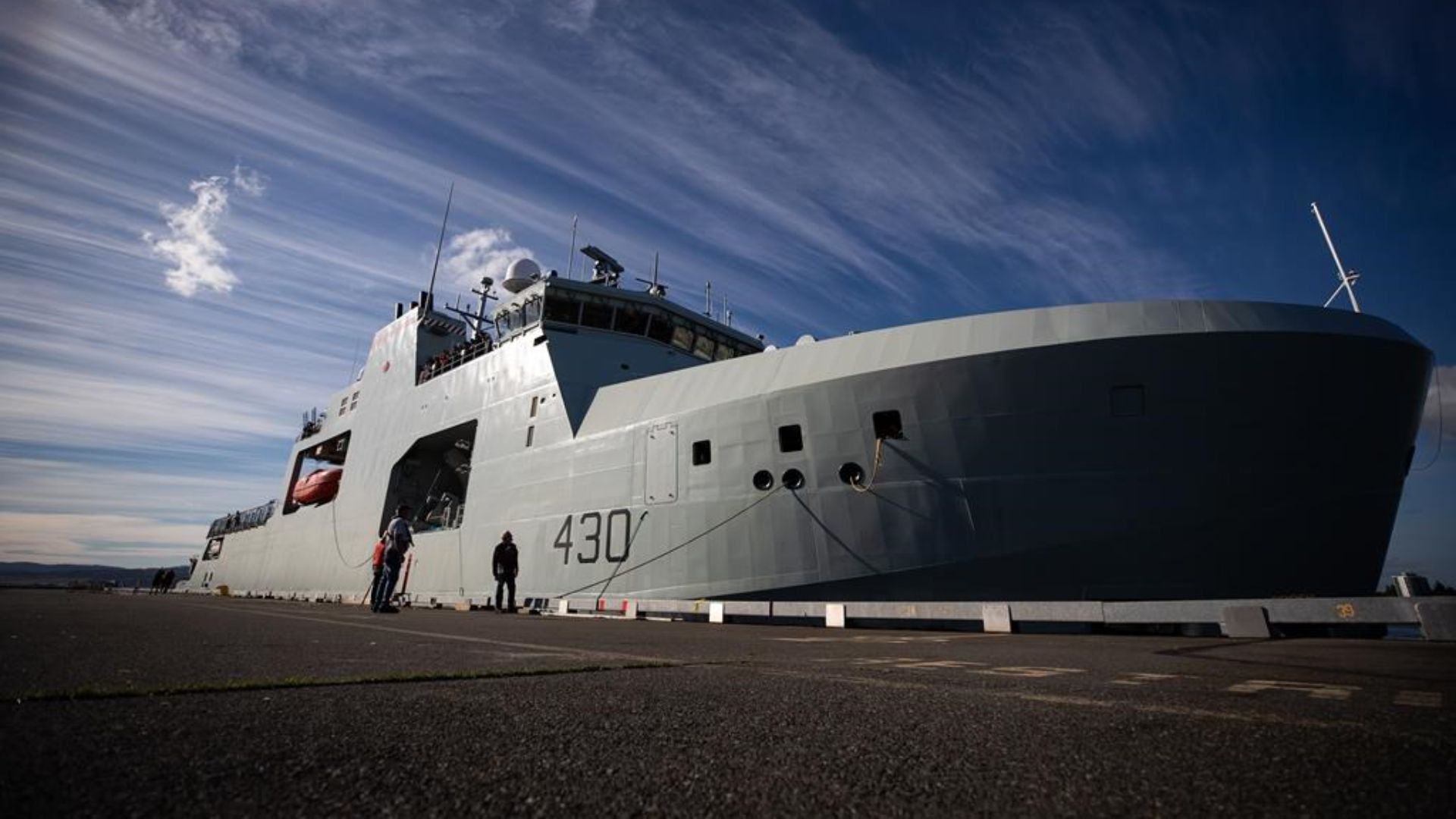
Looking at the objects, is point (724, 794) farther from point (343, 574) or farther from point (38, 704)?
point (343, 574)

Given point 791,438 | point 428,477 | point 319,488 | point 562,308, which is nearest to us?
point 791,438

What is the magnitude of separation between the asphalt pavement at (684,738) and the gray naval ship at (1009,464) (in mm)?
5814

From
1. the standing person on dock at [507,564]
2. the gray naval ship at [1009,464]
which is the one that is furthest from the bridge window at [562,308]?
the standing person on dock at [507,564]

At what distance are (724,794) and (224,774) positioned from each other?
996mm

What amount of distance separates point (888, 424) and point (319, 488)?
24.8 metres

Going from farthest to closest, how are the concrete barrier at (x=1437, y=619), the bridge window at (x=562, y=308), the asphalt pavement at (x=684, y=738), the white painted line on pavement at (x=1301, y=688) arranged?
the bridge window at (x=562, y=308) → the concrete barrier at (x=1437, y=619) → the white painted line on pavement at (x=1301, y=688) → the asphalt pavement at (x=684, y=738)

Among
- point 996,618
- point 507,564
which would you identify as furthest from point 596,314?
point 996,618

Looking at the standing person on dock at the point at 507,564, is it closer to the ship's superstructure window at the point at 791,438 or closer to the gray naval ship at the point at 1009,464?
the gray naval ship at the point at 1009,464

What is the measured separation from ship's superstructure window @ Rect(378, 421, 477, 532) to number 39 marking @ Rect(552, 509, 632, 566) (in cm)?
758

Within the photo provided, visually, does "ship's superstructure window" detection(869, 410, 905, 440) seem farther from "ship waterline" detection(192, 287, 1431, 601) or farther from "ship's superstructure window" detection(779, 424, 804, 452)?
"ship's superstructure window" detection(779, 424, 804, 452)

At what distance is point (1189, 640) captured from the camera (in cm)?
781

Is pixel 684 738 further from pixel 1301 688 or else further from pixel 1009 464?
pixel 1009 464

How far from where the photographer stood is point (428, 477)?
2216cm

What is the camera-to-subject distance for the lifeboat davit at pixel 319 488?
84.9 feet
